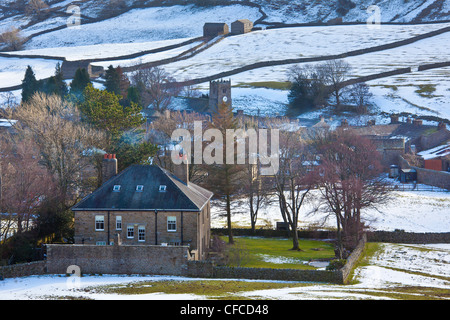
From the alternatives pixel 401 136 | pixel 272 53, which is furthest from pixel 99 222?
pixel 272 53

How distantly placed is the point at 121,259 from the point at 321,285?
1075 centimetres

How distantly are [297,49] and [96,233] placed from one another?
401 feet

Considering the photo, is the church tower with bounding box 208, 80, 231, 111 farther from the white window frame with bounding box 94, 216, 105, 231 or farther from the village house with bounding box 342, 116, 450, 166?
the white window frame with bounding box 94, 216, 105, 231

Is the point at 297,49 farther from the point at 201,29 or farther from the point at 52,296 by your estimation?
the point at 52,296

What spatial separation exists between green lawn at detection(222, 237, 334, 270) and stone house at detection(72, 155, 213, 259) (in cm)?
309

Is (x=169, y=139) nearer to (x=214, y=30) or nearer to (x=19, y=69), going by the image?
(x=19, y=69)

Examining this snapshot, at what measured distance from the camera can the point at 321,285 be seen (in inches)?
1484

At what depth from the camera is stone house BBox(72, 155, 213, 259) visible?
139 feet

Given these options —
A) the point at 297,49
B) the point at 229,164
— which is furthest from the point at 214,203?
the point at 297,49

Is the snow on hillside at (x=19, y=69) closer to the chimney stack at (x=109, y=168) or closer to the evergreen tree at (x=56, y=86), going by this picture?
the evergreen tree at (x=56, y=86)

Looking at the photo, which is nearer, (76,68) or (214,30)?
(76,68)

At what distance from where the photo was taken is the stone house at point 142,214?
A: 139ft

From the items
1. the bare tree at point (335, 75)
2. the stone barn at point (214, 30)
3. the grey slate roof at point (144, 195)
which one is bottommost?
the grey slate roof at point (144, 195)


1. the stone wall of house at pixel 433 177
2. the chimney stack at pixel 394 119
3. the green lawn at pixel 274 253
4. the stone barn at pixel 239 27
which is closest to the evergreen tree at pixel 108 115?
the green lawn at pixel 274 253
